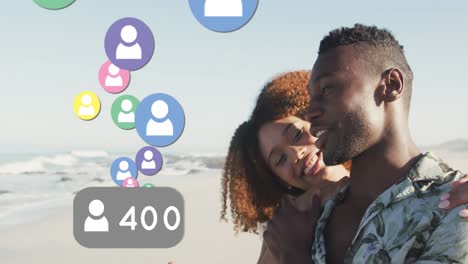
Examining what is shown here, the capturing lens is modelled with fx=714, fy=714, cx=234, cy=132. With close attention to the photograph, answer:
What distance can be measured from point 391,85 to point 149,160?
665cm

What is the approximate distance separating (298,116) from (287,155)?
0.21 metres

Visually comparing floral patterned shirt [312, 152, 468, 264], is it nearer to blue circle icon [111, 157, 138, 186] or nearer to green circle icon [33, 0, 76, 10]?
green circle icon [33, 0, 76, 10]

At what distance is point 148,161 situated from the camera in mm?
8352

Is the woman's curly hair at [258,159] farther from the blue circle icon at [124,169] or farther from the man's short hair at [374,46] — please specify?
the blue circle icon at [124,169]

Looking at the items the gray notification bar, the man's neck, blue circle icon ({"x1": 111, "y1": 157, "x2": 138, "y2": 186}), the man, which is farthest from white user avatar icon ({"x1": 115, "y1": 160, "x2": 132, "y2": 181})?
the man's neck

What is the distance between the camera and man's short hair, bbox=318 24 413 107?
1.88 metres

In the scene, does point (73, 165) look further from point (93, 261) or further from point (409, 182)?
point (409, 182)

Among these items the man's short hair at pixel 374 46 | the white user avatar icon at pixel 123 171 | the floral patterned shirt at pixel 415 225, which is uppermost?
the man's short hair at pixel 374 46

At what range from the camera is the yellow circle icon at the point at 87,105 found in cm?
880

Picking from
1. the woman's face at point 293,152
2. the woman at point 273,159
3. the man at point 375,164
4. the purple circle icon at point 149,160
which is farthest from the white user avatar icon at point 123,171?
the man at point 375,164

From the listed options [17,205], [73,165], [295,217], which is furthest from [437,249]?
[73,165]

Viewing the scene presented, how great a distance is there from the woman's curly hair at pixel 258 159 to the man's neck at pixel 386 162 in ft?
4.96

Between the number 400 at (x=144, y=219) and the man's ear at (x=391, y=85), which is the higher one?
the man's ear at (x=391, y=85)

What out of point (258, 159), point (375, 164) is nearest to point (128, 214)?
point (258, 159)
